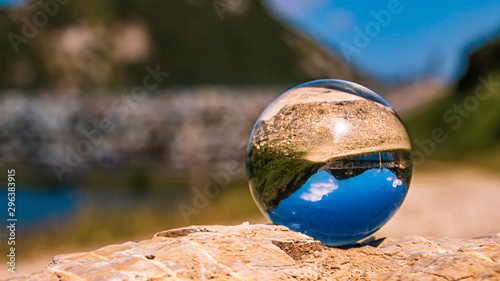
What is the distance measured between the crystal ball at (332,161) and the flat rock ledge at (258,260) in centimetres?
36

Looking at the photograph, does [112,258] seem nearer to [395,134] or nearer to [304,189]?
[304,189]

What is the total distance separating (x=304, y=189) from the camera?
4.79 meters

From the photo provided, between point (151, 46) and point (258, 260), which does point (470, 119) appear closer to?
point (258, 260)

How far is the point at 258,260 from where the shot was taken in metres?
3.87

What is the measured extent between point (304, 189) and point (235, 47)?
75508 mm

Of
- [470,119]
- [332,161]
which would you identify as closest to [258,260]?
[332,161]

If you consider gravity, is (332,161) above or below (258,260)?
above
